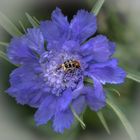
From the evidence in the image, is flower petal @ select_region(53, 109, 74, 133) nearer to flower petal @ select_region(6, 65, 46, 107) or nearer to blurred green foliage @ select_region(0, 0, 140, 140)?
flower petal @ select_region(6, 65, 46, 107)

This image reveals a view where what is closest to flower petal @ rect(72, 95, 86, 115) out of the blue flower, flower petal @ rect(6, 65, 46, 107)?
the blue flower

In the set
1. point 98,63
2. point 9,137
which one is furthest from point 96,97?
point 9,137

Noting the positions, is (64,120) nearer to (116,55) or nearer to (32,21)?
(32,21)

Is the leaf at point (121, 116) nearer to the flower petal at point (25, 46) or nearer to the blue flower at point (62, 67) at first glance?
the blue flower at point (62, 67)

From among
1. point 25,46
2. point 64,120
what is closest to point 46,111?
point 64,120

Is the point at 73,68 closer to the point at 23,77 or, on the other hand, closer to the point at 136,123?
the point at 23,77
